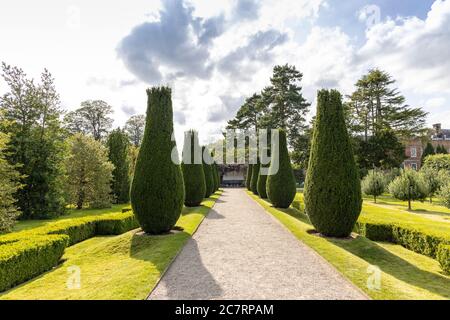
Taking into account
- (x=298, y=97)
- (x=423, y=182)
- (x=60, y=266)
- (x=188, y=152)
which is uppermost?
(x=298, y=97)

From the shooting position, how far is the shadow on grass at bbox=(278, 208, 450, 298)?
19.0 feet

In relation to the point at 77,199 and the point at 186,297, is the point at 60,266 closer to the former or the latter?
the point at 186,297

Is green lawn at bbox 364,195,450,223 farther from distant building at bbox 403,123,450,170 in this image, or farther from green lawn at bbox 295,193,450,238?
distant building at bbox 403,123,450,170

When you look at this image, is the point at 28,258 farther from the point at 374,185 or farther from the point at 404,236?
the point at 374,185

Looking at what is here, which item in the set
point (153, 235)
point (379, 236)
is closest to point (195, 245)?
point (153, 235)

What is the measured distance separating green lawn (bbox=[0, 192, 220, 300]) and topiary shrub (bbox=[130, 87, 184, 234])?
669 mm

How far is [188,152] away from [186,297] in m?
14.9

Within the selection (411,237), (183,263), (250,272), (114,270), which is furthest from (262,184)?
(114,270)

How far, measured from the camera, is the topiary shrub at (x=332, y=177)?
29.3ft

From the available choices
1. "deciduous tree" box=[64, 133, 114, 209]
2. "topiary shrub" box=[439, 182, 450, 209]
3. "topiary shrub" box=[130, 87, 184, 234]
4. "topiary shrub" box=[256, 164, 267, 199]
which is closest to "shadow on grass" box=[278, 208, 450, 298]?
"topiary shrub" box=[130, 87, 184, 234]

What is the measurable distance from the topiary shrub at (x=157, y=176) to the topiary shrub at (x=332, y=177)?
16.3ft

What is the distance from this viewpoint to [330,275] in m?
5.84

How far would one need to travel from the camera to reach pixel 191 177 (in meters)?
18.3
